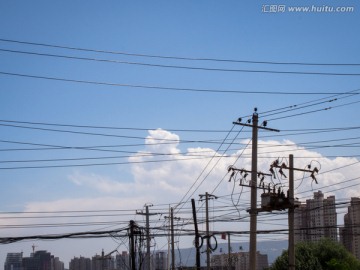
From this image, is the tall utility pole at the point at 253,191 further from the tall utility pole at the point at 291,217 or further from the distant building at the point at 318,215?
the distant building at the point at 318,215

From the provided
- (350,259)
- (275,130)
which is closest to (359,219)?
(350,259)

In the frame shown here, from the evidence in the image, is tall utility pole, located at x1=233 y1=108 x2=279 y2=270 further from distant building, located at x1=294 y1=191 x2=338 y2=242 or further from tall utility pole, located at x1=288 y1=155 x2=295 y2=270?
distant building, located at x1=294 y1=191 x2=338 y2=242

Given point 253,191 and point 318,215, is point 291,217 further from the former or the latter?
point 318,215

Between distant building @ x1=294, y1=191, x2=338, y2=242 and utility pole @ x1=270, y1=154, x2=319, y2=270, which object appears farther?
distant building @ x1=294, y1=191, x2=338, y2=242

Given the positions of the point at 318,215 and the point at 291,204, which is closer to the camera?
the point at 291,204

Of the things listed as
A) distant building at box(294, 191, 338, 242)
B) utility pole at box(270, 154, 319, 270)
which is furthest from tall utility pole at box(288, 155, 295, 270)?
distant building at box(294, 191, 338, 242)

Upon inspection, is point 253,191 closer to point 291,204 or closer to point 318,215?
point 291,204

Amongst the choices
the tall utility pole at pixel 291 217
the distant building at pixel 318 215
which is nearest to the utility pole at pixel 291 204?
the tall utility pole at pixel 291 217

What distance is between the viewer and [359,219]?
244 ft

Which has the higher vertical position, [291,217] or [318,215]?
[291,217]

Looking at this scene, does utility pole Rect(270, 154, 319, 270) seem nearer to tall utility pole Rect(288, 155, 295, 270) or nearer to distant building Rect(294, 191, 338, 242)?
tall utility pole Rect(288, 155, 295, 270)

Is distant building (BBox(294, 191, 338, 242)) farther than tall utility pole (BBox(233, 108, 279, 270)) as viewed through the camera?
Yes

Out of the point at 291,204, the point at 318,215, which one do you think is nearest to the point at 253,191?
the point at 291,204

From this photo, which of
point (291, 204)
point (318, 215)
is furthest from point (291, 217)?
point (318, 215)
